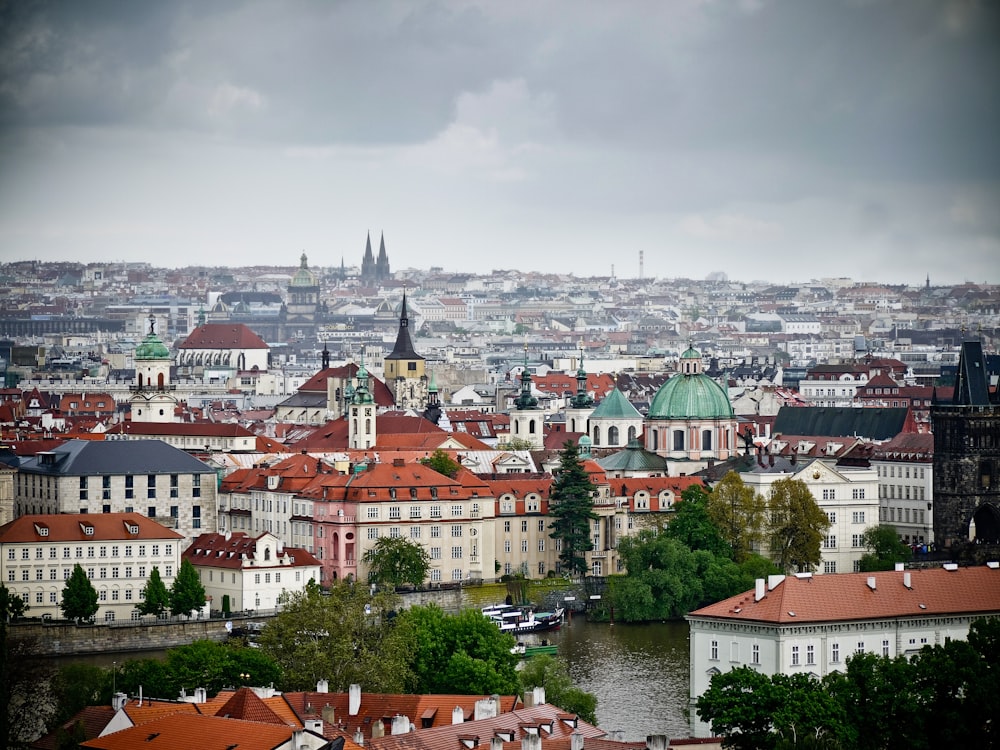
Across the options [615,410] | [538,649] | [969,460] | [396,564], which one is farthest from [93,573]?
[615,410]

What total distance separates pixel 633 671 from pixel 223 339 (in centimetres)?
13584

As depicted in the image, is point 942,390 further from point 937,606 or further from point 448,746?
point 448,746

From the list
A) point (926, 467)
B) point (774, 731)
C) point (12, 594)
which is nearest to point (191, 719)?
point (774, 731)

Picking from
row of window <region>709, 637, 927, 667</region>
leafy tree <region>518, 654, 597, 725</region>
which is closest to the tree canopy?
leafy tree <region>518, 654, 597, 725</region>

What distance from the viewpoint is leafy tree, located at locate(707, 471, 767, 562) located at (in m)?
71.1

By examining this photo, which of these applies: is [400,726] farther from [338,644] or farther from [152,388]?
[152,388]

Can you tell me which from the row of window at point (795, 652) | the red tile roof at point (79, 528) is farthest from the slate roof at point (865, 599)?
the red tile roof at point (79, 528)

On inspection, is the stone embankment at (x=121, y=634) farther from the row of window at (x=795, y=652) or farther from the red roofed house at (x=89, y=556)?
A: the row of window at (x=795, y=652)

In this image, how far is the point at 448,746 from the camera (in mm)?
38312

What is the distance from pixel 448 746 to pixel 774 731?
496cm

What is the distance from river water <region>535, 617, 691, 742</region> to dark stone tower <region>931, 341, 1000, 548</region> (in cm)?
1417

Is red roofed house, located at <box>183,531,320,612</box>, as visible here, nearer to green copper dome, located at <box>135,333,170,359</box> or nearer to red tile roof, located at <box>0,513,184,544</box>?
red tile roof, located at <box>0,513,184,544</box>

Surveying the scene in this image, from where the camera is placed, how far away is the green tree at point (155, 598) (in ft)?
202

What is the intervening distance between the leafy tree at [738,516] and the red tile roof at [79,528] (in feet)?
46.1
